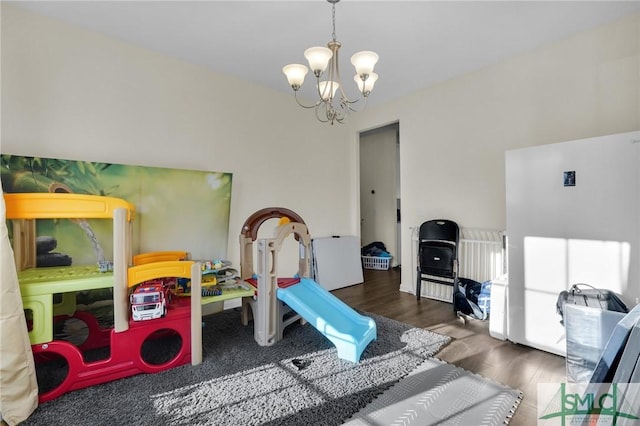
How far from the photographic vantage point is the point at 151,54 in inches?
117

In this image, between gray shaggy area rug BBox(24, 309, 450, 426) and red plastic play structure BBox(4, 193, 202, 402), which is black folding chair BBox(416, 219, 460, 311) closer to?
gray shaggy area rug BBox(24, 309, 450, 426)

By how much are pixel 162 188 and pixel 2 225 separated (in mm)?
1299

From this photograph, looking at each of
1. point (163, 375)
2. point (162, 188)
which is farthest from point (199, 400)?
point (162, 188)

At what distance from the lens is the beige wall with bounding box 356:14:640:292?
254 cm

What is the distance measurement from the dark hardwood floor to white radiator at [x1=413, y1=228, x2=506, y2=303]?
0.44 meters

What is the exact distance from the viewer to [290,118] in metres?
4.12

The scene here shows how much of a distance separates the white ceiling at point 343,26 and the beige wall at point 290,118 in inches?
7.9

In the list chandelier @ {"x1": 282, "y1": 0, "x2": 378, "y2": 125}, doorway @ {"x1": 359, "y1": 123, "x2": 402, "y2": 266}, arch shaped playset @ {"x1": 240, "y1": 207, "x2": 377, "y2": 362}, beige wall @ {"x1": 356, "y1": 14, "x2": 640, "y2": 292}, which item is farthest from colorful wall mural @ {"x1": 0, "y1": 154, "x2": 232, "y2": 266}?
doorway @ {"x1": 359, "y1": 123, "x2": 402, "y2": 266}

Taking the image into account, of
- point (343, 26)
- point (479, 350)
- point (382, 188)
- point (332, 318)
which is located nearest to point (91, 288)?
point (332, 318)

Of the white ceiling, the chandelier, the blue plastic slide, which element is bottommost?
the blue plastic slide

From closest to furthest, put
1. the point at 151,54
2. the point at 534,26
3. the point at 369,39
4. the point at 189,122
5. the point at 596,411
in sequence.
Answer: the point at 596,411 → the point at 534,26 → the point at 369,39 → the point at 151,54 → the point at 189,122

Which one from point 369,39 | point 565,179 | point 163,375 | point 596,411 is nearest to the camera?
point 596,411

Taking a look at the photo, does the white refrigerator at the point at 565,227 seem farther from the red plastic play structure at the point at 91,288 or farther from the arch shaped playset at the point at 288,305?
the red plastic play structure at the point at 91,288

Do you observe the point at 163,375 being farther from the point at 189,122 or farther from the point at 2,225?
the point at 189,122
